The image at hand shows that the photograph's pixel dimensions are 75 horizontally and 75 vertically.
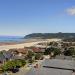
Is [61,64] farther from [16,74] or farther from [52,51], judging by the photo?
[52,51]

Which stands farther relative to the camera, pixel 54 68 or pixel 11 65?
pixel 11 65

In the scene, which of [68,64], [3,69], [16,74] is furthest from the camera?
[3,69]

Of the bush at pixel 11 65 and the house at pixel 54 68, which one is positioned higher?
the house at pixel 54 68

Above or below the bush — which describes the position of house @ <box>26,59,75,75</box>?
above

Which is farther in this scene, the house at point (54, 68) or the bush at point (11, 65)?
the bush at point (11, 65)

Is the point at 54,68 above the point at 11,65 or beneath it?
above

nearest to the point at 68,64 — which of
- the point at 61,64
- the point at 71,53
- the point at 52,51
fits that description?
the point at 61,64

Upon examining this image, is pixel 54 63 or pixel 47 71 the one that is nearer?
pixel 47 71

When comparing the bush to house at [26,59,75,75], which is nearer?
house at [26,59,75,75]

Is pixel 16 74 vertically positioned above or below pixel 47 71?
below

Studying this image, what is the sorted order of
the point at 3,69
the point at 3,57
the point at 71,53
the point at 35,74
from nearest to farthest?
1. the point at 35,74
2. the point at 3,69
3. the point at 3,57
4. the point at 71,53
